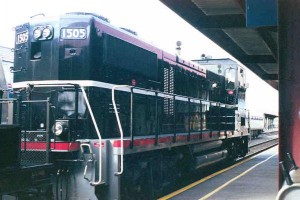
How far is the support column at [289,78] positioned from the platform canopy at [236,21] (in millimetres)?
1139

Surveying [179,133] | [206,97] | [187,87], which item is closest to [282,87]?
[179,133]

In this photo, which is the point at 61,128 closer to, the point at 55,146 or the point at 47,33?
the point at 55,146

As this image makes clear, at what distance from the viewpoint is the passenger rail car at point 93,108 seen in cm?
593

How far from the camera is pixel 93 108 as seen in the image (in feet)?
21.2

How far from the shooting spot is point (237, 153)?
1596 centimetres

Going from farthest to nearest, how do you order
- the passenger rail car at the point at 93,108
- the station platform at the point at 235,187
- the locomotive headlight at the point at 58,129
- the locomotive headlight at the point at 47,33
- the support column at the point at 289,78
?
the station platform at the point at 235,187
the locomotive headlight at the point at 47,33
the locomotive headlight at the point at 58,129
the passenger rail car at the point at 93,108
the support column at the point at 289,78

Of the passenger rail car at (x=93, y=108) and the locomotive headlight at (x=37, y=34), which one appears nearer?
the passenger rail car at (x=93, y=108)

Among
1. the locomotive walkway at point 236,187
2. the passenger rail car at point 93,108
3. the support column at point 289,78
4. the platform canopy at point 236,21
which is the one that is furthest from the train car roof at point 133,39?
the support column at point 289,78

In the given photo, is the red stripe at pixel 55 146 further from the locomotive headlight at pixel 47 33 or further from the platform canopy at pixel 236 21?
the platform canopy at pixel 236 21

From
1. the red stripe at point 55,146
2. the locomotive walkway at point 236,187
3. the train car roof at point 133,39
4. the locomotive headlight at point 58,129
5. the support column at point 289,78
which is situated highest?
the train car roof at point 133,39

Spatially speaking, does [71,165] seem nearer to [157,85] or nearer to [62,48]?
[62,48]

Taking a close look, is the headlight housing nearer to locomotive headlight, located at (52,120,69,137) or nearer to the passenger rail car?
the passenger rail car

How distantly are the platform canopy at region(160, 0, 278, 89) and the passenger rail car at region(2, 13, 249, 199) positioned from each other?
7.13 feet

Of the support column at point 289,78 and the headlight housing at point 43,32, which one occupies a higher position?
the headlight housing at point 43,32
